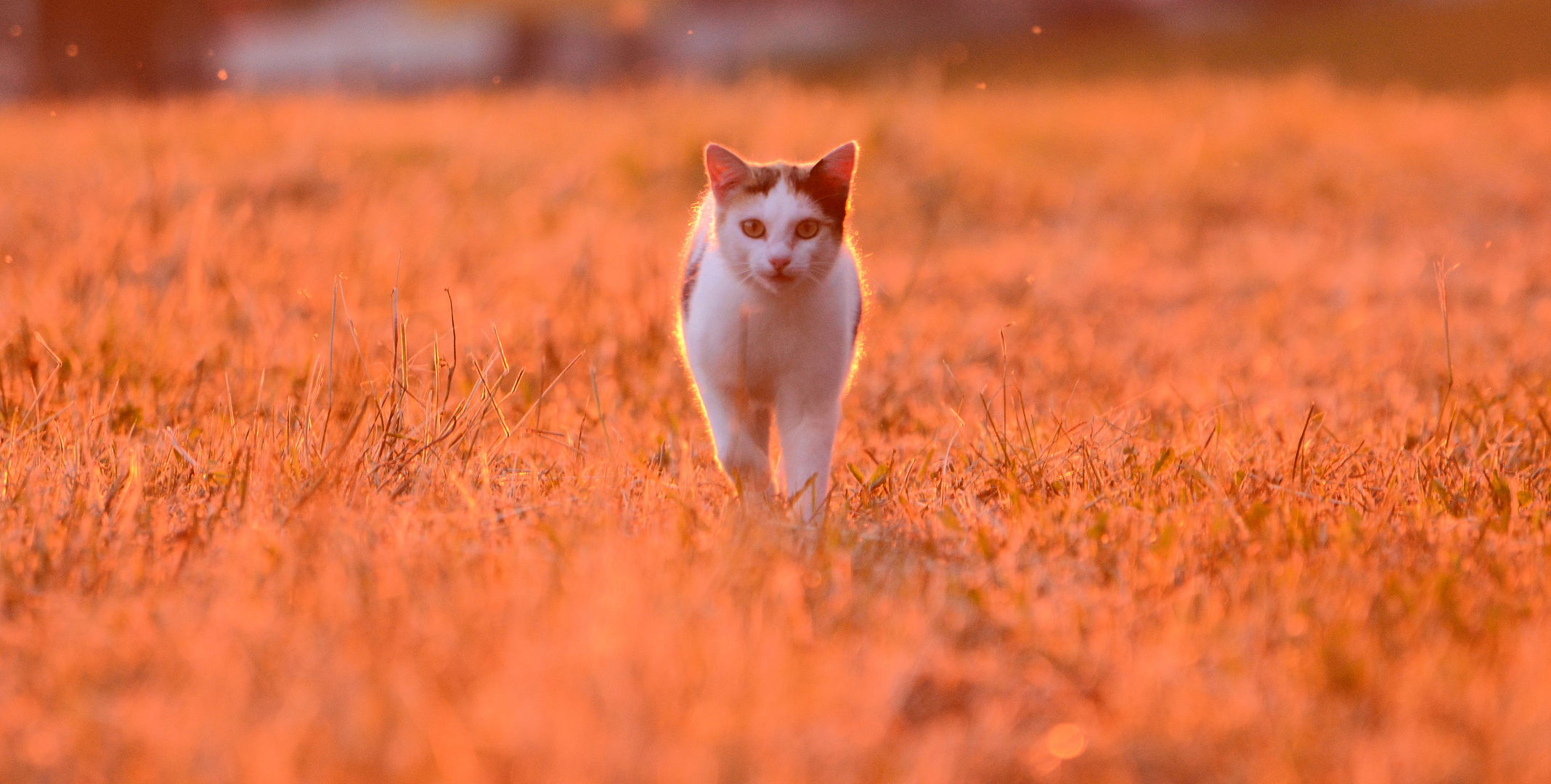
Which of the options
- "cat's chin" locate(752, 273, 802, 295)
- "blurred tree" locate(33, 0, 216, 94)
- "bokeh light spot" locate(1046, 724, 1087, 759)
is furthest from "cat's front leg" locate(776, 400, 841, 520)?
"blurred tree" locate(33, 0, 216, 94)

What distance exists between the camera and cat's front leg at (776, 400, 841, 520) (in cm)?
248

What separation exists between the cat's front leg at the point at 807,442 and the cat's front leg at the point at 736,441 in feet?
0.19

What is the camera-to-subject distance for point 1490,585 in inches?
75.2

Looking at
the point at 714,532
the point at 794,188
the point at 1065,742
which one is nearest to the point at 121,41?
the point at 794,188

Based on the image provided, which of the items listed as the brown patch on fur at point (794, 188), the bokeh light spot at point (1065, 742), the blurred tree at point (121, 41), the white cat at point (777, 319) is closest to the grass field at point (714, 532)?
the bokeh light spot at point (1065, 742)

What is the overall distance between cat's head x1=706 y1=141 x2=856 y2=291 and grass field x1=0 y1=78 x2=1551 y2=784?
Result: 0.47m

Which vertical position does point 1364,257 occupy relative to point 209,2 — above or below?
below

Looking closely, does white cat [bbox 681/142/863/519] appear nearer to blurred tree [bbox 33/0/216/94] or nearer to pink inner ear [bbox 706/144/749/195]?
pink inner ear [bbox 706/144/749/195]

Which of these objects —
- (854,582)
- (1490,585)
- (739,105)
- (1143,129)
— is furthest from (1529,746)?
(1143,129)

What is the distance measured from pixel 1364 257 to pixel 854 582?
535cm

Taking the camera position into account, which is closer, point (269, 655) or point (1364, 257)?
point (269, 655)

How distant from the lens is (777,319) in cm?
255

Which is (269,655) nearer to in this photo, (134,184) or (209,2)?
(134,184)

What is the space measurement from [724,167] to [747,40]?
818 inches
